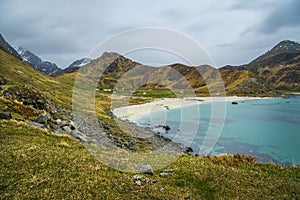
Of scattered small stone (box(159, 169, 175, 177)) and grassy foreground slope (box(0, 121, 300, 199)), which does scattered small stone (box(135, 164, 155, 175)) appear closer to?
grassy foreground slope (box(0, 121, 300, 199))

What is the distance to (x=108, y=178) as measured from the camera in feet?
41.9

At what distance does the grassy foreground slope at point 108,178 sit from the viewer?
10.7 meters

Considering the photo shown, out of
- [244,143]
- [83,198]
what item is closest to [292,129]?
[244,143]

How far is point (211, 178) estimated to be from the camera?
14.9m

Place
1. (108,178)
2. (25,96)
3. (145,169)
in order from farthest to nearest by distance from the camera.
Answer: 1. (25,96)
2. (145,169)
3. (108,178)

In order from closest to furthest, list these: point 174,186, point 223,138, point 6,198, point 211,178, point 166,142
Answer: point 6,198, point 174,186, point 211,178, point 166,142, point 223,138

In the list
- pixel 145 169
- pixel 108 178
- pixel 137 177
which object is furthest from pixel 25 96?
pixel 137 177

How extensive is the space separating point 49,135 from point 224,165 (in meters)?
16.3

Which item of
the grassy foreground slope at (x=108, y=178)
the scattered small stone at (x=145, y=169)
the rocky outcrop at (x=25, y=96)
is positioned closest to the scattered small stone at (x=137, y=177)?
the grassy foreground slope at (x=108, y=178)

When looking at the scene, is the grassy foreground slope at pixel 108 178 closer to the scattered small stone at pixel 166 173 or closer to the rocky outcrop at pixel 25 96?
the scattered small stone at pixel 166 173

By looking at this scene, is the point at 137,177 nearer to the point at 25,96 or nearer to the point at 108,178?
the point at 108,178

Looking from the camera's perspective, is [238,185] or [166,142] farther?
[166,142]

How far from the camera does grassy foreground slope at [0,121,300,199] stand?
1066cm

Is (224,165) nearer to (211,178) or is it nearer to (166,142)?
(211,178)
